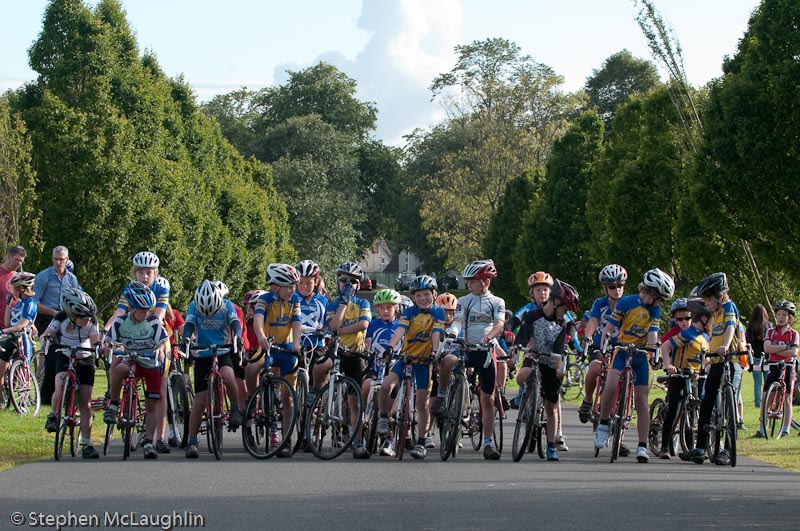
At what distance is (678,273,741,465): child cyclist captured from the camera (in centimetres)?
1520

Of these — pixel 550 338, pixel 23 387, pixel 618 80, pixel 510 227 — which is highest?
pixel 618 80

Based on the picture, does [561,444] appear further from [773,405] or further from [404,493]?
[773,405]

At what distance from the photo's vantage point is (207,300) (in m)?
15.2

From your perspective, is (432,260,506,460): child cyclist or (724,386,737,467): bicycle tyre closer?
Result: (724,386,737,467): bicycle tyre

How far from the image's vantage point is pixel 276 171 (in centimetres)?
9294

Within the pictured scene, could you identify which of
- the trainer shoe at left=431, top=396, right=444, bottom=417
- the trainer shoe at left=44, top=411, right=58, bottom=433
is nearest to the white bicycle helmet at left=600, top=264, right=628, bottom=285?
Result: the trainer shoe at left=431, top=396, right=444, bottom=417

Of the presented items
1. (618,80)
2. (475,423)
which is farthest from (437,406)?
(618,80)

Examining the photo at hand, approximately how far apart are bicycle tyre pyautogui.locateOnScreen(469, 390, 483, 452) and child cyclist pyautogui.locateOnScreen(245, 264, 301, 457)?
216 centimetres

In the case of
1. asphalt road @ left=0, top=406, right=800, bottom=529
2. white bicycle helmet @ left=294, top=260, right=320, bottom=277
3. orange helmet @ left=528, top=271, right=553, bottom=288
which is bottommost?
asphalt road @ left=0, top=406, right=800, bottom=529

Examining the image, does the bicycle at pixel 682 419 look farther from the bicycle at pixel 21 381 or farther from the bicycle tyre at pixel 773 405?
the bicycle at pixel 21 381

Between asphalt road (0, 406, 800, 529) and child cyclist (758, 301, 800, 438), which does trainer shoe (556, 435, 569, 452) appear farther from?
child cyclist (758, 301, 800, 438)

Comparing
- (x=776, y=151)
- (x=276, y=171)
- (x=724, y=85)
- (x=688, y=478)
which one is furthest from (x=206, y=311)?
(x=276, y=171)

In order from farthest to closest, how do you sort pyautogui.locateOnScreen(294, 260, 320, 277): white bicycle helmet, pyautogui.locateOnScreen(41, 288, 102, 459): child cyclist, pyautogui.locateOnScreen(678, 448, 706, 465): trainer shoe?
pyautogui.locateOnScreen(294, 260, 320, 277): white bicycle helmet → pyautogui.locateOnScreen(678, 448, 706, 465): trainer shoe → pyautogui.locateOnScreen(41, 288, 102, 459): child cyclist

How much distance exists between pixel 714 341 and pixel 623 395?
1.41 meters
